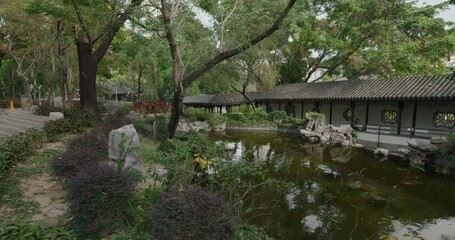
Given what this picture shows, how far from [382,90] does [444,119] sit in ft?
11.6

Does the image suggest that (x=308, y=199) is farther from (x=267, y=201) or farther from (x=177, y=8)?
(x=177, y=8)

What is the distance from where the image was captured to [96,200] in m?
3.91

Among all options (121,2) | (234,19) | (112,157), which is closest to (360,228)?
(112,157)

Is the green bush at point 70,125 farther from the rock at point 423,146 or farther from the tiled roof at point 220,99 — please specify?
the tiled roof at point 220,99

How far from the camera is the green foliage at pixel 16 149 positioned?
19.0 feet

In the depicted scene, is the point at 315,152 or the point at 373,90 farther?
the point at 373,90

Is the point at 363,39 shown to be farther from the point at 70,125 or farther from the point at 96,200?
the point at 96,200

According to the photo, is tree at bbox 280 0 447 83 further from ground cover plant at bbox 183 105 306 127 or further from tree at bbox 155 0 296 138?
tree at bbox 155 0 296 138

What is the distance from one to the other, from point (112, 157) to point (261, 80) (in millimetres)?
21234

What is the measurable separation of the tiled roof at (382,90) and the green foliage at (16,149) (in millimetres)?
17044

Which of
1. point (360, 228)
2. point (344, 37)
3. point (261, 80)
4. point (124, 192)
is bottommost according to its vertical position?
point (360, 228)

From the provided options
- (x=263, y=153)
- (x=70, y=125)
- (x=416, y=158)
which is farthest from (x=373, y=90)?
(x=70, y=125)

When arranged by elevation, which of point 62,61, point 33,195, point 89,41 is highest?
point 89,41

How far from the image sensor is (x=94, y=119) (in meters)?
12.9
